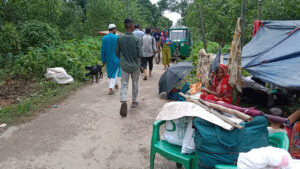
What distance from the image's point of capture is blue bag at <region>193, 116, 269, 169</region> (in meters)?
2.12

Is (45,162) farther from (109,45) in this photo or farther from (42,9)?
(42,9)

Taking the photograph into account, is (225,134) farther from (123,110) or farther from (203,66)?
(203,66)

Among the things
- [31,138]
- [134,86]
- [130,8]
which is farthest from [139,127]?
[130,8]

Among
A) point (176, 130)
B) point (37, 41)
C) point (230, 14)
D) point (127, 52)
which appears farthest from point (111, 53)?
point (230, 14)

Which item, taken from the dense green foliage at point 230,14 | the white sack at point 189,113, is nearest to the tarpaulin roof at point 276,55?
the white sack at point 189,113

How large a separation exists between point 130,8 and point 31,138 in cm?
2246

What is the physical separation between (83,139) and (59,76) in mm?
3923

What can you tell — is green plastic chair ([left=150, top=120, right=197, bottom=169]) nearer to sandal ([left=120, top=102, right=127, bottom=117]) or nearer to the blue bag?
the blue bag

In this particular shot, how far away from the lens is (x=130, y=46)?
493cm

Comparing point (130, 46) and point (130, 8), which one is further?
point (130, 8)

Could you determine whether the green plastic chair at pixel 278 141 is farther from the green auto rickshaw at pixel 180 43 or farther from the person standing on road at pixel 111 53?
the green auto rickshaw at pixel 180 43

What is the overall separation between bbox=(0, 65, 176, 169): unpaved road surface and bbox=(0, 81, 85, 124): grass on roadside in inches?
10.0

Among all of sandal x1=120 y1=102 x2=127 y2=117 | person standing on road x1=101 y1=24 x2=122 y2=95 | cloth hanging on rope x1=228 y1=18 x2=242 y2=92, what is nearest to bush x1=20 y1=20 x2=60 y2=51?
person standing on road x1=101 y1=24 x2=122 y2=95

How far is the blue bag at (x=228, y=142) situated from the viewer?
212 cm
